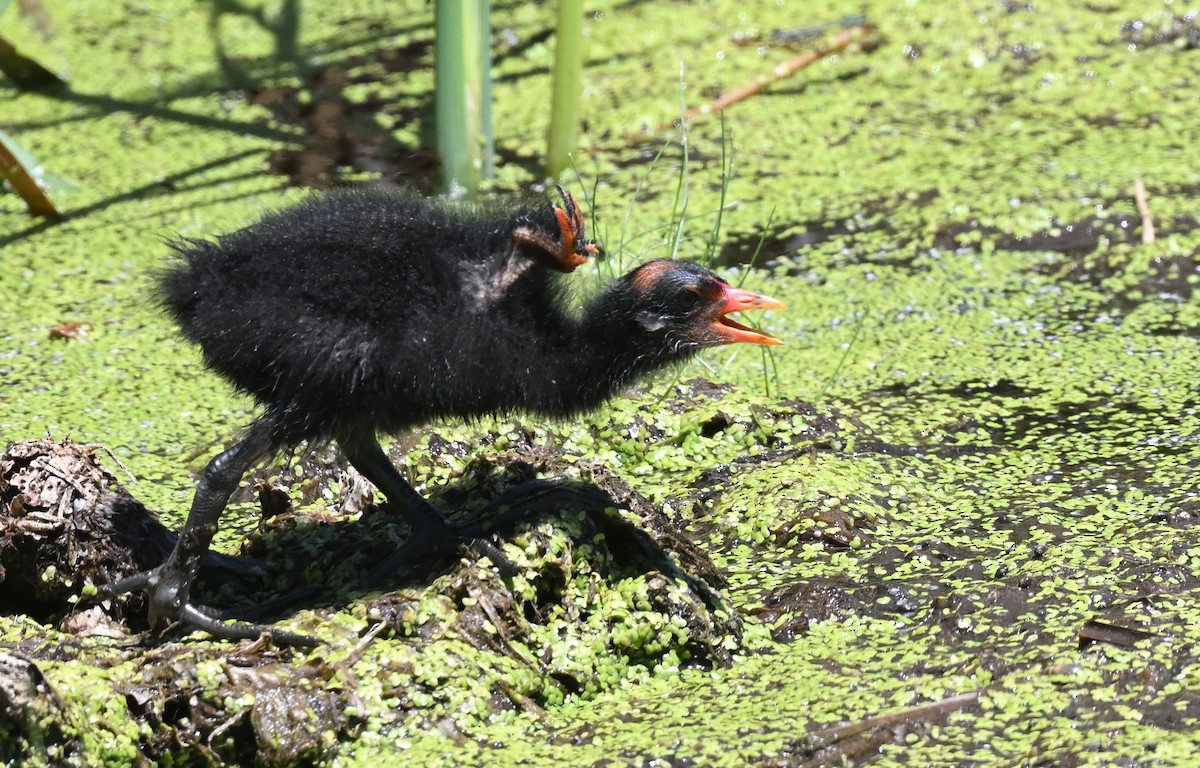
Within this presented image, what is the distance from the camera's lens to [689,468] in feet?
13.9

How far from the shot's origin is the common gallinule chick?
10.2 ft

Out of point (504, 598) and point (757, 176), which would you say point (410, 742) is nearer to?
point (504, 598)

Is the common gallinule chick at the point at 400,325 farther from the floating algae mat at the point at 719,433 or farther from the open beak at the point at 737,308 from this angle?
the floating algae mat at the point at 719,433

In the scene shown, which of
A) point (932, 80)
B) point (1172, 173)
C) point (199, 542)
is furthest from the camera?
point (932, 80)

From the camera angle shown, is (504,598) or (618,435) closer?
(504,598)

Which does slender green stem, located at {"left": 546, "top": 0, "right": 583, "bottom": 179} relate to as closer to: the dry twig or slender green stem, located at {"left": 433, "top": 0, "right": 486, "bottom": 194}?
slender green stem, located at {"left": 433, "top": 0, "right": 486, "bottom": 194}

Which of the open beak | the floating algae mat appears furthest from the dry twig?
the open beak

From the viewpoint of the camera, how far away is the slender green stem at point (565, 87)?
5.38 meters

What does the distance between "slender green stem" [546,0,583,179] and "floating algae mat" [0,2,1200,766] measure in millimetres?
323

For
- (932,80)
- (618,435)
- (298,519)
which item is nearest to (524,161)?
(932,80)

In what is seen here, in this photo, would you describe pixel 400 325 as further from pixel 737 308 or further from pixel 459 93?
pixel 459 93

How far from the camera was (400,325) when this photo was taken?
3.12m

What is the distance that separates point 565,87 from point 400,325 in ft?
9.08

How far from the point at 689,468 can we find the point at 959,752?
1623 millimetres
